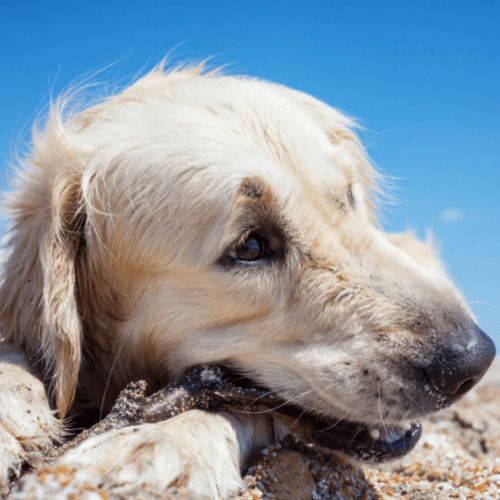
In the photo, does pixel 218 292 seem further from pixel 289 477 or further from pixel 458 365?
pixel 458 365

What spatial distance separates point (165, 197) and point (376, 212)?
2116 mm

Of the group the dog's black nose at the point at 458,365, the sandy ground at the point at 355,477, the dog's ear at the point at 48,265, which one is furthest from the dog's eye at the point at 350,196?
the dog's ear at the point at 48,265

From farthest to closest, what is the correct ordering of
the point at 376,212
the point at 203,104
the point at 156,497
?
1. the point at 376,212
2. the point at 203,104
3. the point at 156,497

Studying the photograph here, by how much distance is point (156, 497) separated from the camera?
74.4 inches

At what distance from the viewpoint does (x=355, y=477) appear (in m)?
2.84

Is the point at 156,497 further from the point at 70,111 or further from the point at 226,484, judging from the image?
the point at 70,111

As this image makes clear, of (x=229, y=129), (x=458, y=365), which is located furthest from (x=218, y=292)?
(x=458, y=365)

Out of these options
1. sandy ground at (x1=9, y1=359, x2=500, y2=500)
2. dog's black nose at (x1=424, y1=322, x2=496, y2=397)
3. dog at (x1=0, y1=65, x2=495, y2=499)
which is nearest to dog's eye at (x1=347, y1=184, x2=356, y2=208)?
dog at (x1=0, y1=65, x2=495, y2=499)

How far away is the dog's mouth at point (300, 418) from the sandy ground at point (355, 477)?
0.41ft

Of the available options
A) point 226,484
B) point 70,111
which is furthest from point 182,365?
point 70,111

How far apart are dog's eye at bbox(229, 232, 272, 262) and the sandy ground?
92 centimetres

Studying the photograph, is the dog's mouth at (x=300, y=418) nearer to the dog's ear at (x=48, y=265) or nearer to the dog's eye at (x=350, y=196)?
the dog's ear at (x=48, y=265)

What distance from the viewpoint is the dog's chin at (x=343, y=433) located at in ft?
8.70

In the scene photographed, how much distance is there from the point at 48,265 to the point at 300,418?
150 cm
